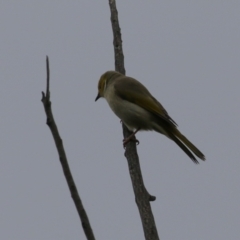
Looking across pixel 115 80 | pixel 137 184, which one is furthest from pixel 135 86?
pixel 137 184

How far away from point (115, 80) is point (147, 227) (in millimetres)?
4103

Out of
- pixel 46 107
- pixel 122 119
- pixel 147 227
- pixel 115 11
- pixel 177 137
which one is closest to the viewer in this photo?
pixel 46 107

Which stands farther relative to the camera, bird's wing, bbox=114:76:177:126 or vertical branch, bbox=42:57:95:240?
bird's wing, bbox=114:76:177:126

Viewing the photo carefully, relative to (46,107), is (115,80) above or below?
above

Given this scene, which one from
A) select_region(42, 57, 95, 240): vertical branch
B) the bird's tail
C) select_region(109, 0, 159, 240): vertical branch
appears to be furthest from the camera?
the bird's tail

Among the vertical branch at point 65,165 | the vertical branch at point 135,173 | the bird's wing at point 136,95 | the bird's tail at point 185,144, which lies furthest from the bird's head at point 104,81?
the vertical branch at point 65,165

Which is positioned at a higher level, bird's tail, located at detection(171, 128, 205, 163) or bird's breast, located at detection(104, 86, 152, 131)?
bird's breast, located at detection(104, 86, 152, 131)

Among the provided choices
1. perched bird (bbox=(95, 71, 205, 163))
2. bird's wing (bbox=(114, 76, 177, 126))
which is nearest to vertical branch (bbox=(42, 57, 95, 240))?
perched bird (bbox=(95, 71, 205, 163))

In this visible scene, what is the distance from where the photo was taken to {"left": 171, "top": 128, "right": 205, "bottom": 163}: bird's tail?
678 centimetres

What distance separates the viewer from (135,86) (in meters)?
8.11

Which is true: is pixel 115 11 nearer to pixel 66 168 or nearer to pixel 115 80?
pixel 115 80

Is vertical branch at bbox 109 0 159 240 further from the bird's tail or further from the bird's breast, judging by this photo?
the bird's tail

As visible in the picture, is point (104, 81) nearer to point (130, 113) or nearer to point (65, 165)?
point (130, 113)

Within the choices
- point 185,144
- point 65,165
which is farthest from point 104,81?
point 65,165
